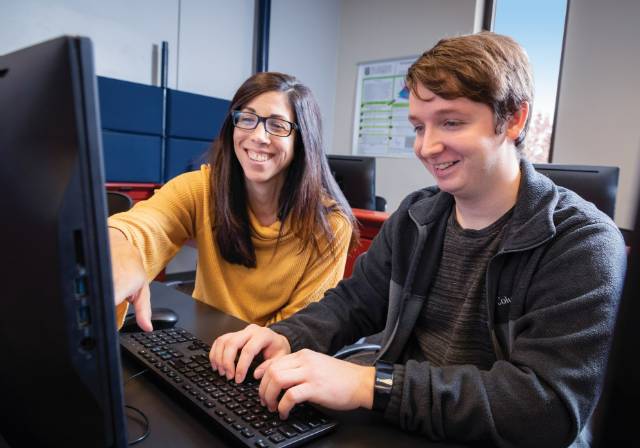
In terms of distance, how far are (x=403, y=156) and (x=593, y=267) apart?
3.91 metres

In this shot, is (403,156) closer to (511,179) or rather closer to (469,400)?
(511,179)

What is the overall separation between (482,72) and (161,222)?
844 mm

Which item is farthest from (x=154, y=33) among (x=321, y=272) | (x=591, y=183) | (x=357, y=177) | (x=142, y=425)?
(x=142, y=425)

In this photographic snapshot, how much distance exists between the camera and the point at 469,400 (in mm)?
622

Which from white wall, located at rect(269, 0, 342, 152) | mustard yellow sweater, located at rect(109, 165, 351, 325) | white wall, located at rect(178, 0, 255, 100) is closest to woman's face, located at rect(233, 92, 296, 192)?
mustard yellow sweater, located at rect(109, 165, 351, 325)

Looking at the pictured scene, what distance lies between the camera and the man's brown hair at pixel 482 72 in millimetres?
801

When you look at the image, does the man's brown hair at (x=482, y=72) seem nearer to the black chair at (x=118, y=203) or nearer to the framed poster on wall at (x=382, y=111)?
the black chair at (x=118, y=203)

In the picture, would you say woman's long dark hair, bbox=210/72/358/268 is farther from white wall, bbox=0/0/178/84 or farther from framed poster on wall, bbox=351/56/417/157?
framed poster on wall, bbox=351/56/417/157

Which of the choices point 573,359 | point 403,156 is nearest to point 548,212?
point 573,359

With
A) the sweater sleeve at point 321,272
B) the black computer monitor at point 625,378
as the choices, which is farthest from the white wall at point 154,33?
the black computer monitor at point 625,378

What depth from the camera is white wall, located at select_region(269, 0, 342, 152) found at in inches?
172

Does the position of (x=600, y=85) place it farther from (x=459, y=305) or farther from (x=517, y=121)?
(x=459, y=305)

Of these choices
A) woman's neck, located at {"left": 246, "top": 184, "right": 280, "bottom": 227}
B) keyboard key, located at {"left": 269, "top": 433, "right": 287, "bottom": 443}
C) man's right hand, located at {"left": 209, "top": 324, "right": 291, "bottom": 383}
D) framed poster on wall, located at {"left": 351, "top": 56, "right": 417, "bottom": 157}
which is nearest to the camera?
keyboard key, located at {"left": 269, "top": 433, "right": 287, "bottom": 443}

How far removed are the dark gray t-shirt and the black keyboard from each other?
360 mm
